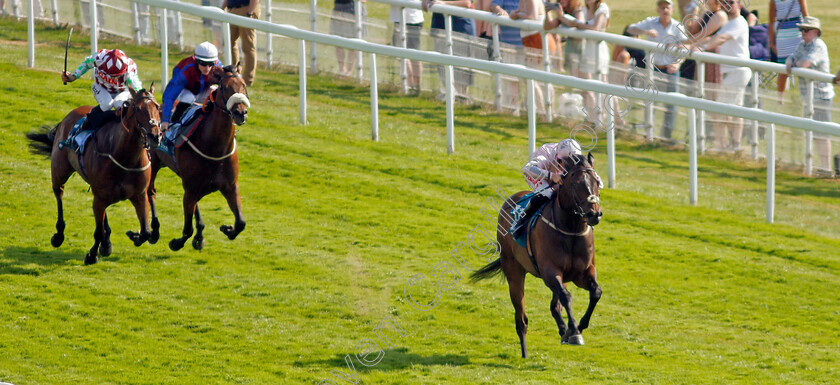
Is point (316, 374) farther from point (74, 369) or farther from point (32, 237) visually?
point (32, 237)

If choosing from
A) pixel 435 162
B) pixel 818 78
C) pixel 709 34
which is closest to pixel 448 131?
pixel 435 162

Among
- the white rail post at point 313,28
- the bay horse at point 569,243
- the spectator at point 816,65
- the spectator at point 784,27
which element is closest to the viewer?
the bay horse at point 569,243

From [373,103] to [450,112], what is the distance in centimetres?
94

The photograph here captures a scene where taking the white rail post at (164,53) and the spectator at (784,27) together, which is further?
the white rail post at (164,53)

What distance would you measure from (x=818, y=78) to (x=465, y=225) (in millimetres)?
3646

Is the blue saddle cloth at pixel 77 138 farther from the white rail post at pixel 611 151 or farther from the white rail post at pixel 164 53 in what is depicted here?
the white rail post at pixel 611 151

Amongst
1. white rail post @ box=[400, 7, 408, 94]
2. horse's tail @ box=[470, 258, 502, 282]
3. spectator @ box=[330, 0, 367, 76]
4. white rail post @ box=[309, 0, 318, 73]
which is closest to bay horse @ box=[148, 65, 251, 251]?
horse's tail @ box=[470, 258, 502, 282]

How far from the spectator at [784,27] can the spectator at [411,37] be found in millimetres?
4073

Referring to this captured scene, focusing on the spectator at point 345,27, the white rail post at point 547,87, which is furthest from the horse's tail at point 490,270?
the spectator at point 345,27

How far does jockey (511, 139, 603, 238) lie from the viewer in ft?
27.0

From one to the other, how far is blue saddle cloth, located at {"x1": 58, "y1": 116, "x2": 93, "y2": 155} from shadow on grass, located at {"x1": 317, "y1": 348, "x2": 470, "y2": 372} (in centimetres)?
302

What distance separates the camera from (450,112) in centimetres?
1318

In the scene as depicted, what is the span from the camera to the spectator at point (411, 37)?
48.7 ft

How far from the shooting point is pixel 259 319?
31.5ft
